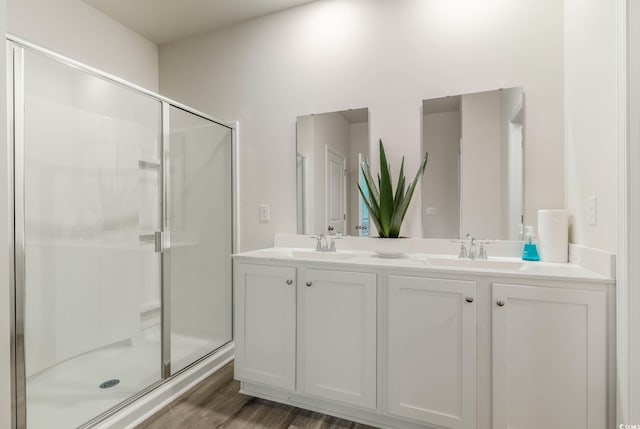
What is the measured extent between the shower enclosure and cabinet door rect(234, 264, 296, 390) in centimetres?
55

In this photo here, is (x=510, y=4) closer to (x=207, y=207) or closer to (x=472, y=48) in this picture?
(x=472, y=48)

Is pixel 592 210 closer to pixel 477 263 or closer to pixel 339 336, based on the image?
pixel 477 263

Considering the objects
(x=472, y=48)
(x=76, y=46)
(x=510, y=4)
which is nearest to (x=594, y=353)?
(x=472, y=48)

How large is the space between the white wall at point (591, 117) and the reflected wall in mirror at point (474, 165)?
0.71ft

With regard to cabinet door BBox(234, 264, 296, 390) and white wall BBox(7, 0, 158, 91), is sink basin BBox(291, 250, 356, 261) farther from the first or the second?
white wall BBox(7, 0, 158, 91)

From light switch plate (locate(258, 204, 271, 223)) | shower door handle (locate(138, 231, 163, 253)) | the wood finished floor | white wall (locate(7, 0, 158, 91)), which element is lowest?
the wood finished floor

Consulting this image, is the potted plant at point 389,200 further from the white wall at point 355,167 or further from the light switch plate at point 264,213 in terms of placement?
the light switch plate at point 264,213

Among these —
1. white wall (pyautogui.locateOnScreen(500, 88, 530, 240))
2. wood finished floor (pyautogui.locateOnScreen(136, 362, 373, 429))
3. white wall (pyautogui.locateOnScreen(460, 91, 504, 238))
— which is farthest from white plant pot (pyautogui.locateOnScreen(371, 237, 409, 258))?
wood finished floor (pyautogui.locateOnScreen(136, 362, 373, 429))

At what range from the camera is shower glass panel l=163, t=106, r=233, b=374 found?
2158 millimetres

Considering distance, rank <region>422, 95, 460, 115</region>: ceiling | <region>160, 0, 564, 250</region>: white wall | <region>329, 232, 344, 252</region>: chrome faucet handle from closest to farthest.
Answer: <region>160, 0, 564, 250</region>: white wall, <region>422, 95, 460, 115</region>: ceiling, <region>329, 232, 344, 252</region>: chrome faucet handle

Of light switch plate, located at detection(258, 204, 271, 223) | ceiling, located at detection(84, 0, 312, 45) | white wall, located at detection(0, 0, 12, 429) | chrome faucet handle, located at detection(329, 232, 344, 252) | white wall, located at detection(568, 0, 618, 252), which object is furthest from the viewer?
light switch plate, located at detection(258, 204, 271, 223)

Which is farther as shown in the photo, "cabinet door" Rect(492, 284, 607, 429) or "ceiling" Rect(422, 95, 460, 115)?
"ceiling" Rect(422, 95, 460, 115)

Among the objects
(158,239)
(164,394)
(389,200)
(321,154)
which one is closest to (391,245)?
(389,200)

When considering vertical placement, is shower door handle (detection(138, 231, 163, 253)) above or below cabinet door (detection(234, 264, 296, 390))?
above
